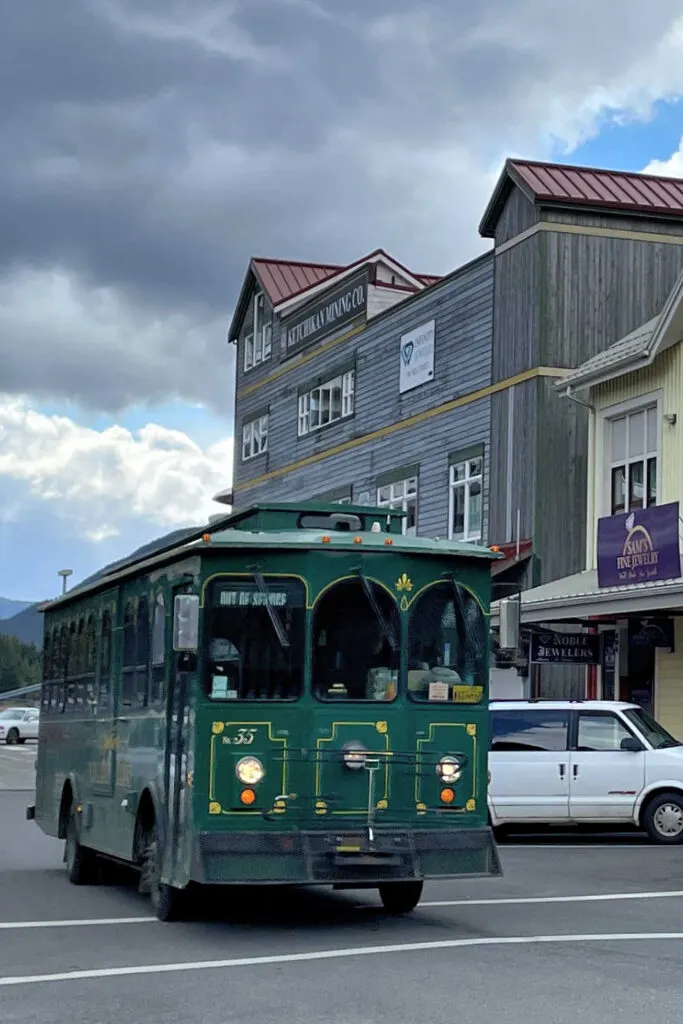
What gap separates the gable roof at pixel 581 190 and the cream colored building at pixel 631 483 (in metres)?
2.99

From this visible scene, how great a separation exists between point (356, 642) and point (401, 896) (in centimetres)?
220

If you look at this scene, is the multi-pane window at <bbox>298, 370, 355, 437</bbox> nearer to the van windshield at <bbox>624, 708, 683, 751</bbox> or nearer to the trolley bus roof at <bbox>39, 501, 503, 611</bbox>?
the van windshield at <bbox>624, 708, 683, 751</bbox>

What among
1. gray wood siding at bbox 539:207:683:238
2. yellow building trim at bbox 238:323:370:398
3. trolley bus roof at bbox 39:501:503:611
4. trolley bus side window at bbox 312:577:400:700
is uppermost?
gray wood siding at bbox 539:207:683:238

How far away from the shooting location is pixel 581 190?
31391 mm

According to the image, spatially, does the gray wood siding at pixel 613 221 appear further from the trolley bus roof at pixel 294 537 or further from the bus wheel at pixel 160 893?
the bus wheel at pixel 160 893

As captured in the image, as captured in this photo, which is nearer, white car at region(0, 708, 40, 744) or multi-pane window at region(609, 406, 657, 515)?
multi-pane window at region(609, 406, 657, 515)

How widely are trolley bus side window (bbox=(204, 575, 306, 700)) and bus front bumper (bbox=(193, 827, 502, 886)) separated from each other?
1.01m

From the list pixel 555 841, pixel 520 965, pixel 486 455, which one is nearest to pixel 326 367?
pixel 486 455

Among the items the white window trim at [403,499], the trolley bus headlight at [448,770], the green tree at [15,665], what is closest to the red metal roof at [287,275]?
the white window trim at [403,499]

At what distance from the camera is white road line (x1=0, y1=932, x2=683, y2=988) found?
31.3 feet

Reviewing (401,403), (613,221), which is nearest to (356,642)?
(613,221)

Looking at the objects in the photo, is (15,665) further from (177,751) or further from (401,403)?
(177,751)

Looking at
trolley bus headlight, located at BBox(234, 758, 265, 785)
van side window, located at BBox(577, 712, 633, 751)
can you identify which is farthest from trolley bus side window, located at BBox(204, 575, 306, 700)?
van side window, located at BBox(577, 712, 633, 751)

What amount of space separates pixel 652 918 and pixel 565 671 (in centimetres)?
1737
